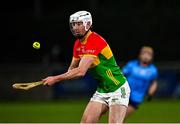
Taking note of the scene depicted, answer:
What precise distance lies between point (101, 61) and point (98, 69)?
0.13 metres

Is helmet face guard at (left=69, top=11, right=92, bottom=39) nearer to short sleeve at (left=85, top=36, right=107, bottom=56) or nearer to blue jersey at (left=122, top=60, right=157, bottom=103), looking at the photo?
short sleeve at (left=85, top=36, right=107, bottom=56)

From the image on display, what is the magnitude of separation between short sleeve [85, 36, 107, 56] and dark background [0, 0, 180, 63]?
20290mm

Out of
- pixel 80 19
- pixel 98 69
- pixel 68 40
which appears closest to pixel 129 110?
pixel 98 69

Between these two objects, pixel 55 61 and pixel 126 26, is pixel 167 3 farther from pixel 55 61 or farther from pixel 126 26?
pixel 55 61

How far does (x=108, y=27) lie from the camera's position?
33562 millimetres

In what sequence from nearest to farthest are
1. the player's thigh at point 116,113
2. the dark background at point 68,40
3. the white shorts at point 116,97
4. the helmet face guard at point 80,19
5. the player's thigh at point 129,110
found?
the helmet face guard at point 80,19
the player's thigh at point 116,113
the white shorts at point 116,97
the player's thigh at point 129,110
the dark background at point 68,40

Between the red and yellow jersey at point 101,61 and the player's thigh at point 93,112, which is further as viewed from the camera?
the player's thigh at point 93,112

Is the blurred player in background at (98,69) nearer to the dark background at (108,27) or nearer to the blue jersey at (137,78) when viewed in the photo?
the blue jersey at (137,78)

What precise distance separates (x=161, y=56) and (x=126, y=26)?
7.14 ft

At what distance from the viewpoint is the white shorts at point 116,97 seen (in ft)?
40.3

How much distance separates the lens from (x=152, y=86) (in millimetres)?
17812

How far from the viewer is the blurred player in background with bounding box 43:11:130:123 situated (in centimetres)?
1191

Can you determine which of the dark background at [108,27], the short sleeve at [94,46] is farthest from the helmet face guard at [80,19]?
the dark background at [108,27]

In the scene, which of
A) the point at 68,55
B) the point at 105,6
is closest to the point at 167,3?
the point at 105,6
